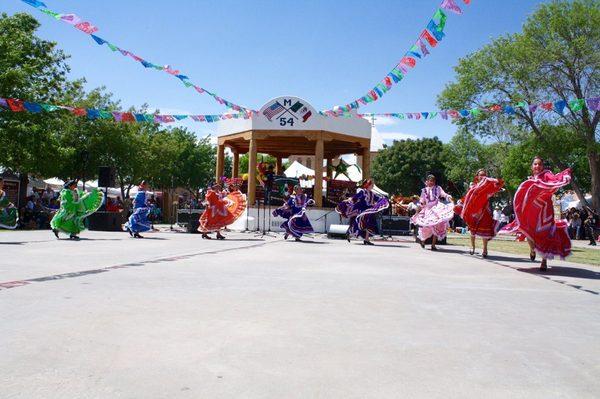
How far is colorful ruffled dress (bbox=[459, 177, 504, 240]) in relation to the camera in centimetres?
1273

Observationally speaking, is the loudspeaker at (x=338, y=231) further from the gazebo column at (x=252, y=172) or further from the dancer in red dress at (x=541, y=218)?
the dancer in red dress at (x=541, y=218)

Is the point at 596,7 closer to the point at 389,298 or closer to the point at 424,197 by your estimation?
the point at 424,197

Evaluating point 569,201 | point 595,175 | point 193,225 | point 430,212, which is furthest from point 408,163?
point 430,212

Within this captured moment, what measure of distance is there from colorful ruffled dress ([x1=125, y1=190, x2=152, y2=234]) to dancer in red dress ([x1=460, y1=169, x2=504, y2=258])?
440 inches

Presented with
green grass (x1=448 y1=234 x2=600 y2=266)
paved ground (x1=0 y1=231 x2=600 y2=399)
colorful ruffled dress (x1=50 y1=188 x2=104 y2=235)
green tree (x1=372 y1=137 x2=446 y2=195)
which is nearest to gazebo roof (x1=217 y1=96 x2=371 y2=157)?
green grass (x1=448 y1=234 x2=600 y2=266)

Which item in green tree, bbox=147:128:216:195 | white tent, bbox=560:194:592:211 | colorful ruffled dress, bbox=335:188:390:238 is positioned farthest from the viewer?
white tent, bbox=560:194:592:211

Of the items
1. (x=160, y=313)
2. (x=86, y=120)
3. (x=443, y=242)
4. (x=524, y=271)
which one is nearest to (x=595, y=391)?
(x=160, y=313)

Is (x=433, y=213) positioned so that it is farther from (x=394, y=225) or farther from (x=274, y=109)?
(x=274, y=109)

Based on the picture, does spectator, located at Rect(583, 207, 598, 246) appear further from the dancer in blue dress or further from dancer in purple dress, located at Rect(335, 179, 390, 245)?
the dancer in blue dress

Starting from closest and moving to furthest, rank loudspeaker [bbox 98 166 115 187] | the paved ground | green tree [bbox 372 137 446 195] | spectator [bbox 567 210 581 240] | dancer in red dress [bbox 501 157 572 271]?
the paved ground
dancer in red dress [bbox 501 157 572 271]
loudspeaker [bbox 98 166 115 187]
spectator [bbox 567 210 581 240]
green tree [bbox 372 137 446 195]

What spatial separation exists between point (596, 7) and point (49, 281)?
3360cm

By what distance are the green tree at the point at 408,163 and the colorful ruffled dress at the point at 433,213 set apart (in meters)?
52.2

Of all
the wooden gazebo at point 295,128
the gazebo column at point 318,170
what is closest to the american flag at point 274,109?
the wooden gazebo at point 295,128

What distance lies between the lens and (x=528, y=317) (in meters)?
5.28
